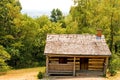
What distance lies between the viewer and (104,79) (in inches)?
1308

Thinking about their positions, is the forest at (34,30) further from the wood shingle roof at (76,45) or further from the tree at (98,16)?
the wood shingle roof at (76,45)

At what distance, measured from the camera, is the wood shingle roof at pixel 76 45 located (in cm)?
3428

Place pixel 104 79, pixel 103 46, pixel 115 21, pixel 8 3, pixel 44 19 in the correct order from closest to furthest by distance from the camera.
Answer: pixel 104 79
pixel 103 46
pixel 115 21
pixel 8 3
pixel 44 19

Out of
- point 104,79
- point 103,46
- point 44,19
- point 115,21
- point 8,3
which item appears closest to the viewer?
point 104,79

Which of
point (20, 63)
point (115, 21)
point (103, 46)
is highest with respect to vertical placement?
point (115, 21)

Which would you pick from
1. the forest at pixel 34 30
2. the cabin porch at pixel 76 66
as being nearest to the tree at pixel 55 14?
the forest at pixel 34 30

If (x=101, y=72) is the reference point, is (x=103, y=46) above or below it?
above

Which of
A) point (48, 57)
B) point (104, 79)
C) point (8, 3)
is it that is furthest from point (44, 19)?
point (104, 79)

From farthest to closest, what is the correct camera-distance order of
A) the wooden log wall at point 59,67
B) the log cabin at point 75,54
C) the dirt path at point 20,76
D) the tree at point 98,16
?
the tree at point 98,16
the dirt path at point 20,76
the wooden log wall at point 59,67
the log cabin at point 75,54

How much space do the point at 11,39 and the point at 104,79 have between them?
20.4 meters

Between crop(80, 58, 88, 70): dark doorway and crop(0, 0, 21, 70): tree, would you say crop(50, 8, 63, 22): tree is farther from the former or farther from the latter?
crop(80, 58, 88, 70): dark doorway

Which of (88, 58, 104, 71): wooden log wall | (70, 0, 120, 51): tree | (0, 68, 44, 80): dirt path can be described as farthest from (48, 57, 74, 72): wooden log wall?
(70, 0, 120, 51): tree

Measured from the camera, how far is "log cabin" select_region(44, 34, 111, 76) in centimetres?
3425

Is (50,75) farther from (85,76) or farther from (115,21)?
(115,21)
